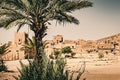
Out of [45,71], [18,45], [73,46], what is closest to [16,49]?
[18,45]

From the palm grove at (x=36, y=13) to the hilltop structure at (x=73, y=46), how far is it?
29.7 meters

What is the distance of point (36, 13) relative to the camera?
→ 14297mm

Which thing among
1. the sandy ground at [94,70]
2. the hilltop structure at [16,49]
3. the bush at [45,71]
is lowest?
the sandy ground at [94,70]

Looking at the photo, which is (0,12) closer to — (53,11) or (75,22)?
(53,11)

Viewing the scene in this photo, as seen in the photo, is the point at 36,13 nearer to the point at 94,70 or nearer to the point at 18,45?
the point at 94,70

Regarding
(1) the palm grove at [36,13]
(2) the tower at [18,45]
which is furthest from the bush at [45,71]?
(2) the tower at [18,45]

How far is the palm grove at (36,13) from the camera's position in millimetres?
14336

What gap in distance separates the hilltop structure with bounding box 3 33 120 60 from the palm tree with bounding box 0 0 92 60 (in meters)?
29.7

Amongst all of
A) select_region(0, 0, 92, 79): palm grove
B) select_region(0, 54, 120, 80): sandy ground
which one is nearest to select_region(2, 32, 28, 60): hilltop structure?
select_region(0, 54, 120, 80): sandy ground

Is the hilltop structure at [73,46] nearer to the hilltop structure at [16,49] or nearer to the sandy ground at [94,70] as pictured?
the hilltop structure at [16,49]

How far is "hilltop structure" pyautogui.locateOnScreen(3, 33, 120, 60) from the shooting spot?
47463 mm

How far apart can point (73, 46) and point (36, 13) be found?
65716 millimetres

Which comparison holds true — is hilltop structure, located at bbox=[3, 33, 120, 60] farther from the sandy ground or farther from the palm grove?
the palm grove

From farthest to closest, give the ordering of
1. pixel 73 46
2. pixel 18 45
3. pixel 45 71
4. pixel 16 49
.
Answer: pixel 73 46
pixel 18 45
pixel 16 49
pixel 45 71
